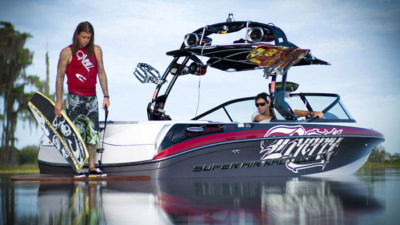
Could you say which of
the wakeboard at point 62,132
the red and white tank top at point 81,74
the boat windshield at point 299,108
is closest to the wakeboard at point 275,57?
the boat windshield at point 299,108

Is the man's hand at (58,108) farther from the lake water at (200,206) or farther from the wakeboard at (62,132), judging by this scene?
the lake water at (200,206)

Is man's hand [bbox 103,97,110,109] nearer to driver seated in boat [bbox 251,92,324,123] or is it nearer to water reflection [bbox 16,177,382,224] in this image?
water reflection [bbox 16,177,382,224]

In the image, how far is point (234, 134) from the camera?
7.26 metres

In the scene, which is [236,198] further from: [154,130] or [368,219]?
[154,130]

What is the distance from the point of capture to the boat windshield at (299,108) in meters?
8.84

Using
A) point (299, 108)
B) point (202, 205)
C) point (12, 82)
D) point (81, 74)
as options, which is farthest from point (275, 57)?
point (12, 82)

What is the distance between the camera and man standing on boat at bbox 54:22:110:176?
22.6 ft

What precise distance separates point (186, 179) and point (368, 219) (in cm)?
396

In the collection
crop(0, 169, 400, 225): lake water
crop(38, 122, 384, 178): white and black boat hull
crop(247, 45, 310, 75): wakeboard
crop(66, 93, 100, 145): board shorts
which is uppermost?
crop(247, 45, 310, 75): wakeboard

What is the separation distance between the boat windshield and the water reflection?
3.58 meters

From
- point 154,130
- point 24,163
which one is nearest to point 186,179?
point 154,130

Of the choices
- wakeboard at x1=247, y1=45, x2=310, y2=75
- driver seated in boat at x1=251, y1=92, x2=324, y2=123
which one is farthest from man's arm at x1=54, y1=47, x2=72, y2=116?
driver seated in boat at x1=251, y1=92, x2=324, y2=123

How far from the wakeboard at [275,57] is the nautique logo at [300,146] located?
1.01m

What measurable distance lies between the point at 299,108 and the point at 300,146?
1.34 metres
